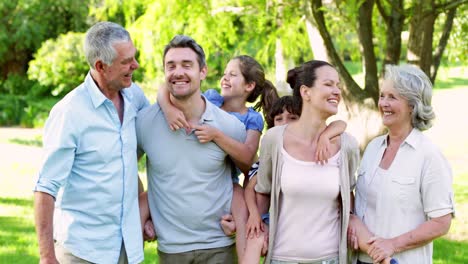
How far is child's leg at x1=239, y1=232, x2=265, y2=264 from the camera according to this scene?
13.2 ft

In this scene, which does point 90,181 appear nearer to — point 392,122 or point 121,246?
point 121,246

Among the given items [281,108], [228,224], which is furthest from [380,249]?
[281,108]

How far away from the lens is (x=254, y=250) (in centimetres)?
404

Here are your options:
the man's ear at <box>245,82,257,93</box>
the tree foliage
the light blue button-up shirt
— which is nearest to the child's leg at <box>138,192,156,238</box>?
the light blue button-up shirt

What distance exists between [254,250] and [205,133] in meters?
0.68

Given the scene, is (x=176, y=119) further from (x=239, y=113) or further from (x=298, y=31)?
(x=298, y=31)

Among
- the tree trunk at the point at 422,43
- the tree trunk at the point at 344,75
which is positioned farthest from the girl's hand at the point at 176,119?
the tree trunk at the point at 344,75

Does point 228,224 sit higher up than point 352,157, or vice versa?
point 352,157

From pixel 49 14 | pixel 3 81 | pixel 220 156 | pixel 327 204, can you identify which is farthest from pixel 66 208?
pixel 3 81

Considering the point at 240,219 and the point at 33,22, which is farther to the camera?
the point at 33,22

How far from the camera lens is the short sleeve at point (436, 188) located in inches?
148

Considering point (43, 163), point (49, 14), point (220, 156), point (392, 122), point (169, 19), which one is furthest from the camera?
point (49, 14)

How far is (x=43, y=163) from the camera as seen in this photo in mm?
3676

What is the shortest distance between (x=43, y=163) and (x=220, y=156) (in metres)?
1.00
